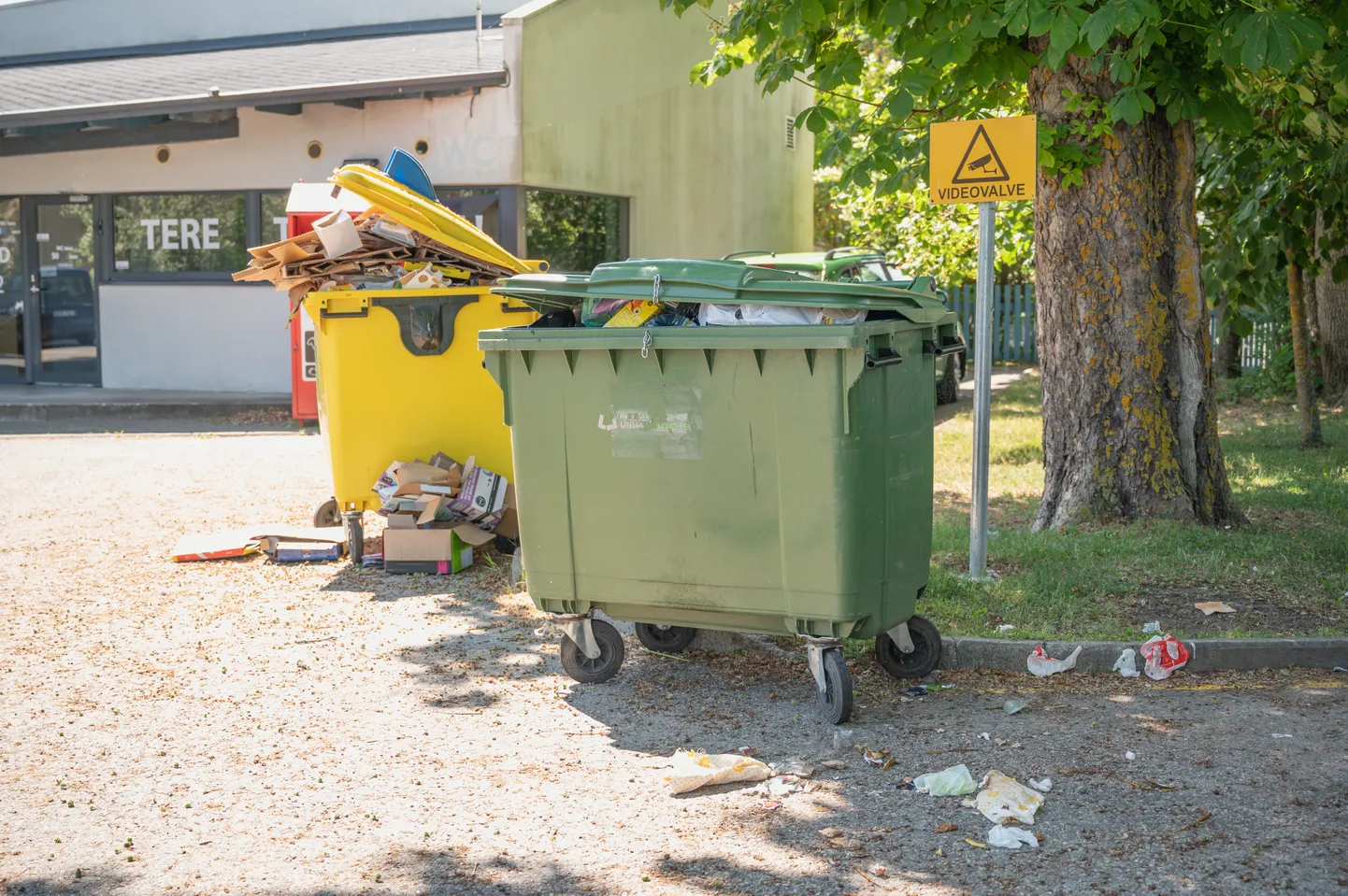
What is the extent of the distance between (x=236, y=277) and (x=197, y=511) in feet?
6.39

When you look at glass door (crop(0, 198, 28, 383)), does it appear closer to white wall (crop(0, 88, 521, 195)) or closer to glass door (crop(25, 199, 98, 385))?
glass door (crop(25, 199, 98, 385))

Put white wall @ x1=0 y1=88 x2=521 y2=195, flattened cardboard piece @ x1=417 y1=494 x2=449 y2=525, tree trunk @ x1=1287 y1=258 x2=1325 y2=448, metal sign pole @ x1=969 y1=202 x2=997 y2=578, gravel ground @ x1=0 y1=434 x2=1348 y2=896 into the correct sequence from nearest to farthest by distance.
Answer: gravel ground @ x1=0 y1=434 x2=1348 y2=896 < metal sign pole @ x1=969 y1=202 x2=997 y2=578 < flattened cardboard piece @ x1=417 y1=494 x2=449 y2=525 < tree trunk @ x1=1287 y1=258 x2=1325 y2=448 < white wall @ x1=0 y1=88 x2=521 y2=195

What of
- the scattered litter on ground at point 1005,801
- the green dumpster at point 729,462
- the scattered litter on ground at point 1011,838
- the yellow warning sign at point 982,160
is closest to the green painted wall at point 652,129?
the yellow warning sign at point 982,160

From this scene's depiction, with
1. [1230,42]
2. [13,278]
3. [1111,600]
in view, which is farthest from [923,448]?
[13,278]

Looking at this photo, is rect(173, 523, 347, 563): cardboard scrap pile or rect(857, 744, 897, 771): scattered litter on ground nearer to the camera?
rect(857, 744, 897, 771): scattered litter on ground

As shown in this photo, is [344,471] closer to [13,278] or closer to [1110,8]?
[1110,8]

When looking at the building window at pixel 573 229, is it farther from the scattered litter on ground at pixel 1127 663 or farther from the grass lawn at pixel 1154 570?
the scattered litter on ground at pixel 1127 663

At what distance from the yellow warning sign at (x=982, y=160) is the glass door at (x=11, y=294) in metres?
13.7

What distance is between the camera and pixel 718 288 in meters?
4.84

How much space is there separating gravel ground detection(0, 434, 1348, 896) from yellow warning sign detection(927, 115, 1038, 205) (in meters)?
2.20

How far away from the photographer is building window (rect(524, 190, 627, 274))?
14.7m

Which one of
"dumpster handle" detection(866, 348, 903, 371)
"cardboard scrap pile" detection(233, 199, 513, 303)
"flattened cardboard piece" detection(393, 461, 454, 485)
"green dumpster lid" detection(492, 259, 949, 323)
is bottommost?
"flattened cardboard piece" detection(393, 461, 454, 485)

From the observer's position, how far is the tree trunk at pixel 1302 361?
1033 centimetres

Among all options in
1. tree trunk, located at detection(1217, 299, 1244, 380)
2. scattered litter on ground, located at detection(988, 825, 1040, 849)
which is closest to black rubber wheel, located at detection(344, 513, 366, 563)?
scattered litter on ground, located at detection(988, 825, 1040, 849)
